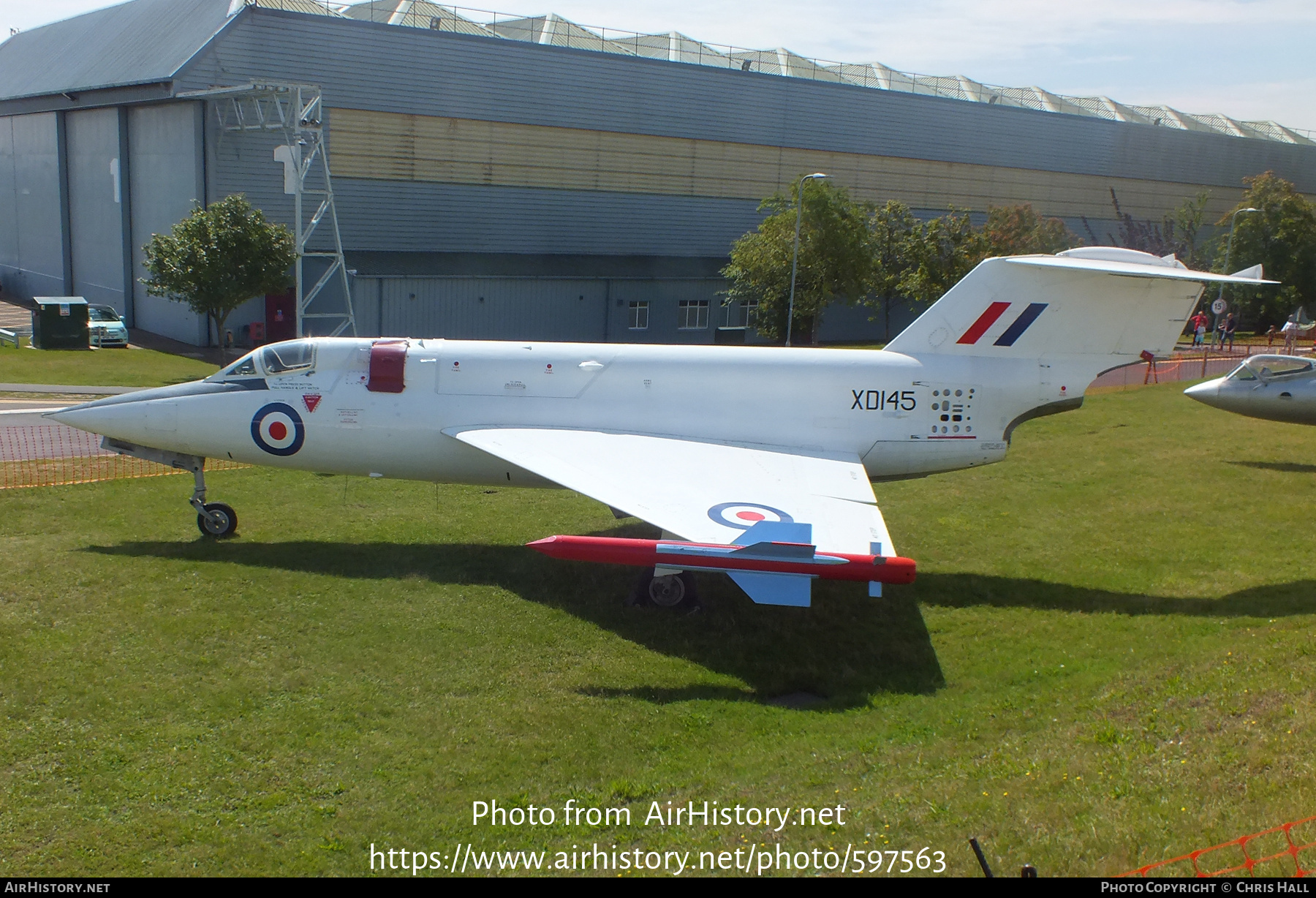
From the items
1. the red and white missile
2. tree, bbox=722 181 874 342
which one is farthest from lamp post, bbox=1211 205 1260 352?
the red and white missile

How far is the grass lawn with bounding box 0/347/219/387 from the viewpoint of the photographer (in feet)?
117

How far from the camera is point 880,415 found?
16219 mm

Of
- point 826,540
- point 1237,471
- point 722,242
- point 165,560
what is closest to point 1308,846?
point 826,540

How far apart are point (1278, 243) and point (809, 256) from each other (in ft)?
109

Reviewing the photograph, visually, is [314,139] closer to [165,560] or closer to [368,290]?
[368,290]

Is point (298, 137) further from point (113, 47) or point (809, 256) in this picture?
point (809, 256)

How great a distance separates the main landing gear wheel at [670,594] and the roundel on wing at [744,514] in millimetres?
1789

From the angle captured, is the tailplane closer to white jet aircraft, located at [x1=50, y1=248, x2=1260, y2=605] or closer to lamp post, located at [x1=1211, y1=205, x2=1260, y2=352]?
white jet aircraft, located at [x1=50, y1=248, x2=1260, y2=605]

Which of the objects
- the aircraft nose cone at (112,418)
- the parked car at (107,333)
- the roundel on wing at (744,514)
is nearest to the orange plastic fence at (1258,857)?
the roundel on wing at (744,514)

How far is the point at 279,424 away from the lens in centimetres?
1662

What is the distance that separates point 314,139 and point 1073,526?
33213 millimetres

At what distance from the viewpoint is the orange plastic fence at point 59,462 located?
67.8ft

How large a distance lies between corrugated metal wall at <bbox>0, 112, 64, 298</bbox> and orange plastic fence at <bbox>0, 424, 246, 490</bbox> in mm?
33589

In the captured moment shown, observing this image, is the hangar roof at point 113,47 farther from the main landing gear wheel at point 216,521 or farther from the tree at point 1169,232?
the tree at point 1169,232
